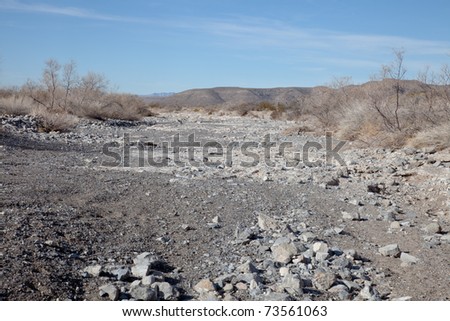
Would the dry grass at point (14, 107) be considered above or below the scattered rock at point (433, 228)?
above

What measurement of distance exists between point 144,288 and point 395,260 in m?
2.61

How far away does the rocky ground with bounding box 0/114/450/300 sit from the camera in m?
4.17

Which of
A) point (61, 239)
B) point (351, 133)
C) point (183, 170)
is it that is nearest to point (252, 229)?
point (61, 239)

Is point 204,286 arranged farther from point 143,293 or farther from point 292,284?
point 292,284

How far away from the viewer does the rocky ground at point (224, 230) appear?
13.7 ft

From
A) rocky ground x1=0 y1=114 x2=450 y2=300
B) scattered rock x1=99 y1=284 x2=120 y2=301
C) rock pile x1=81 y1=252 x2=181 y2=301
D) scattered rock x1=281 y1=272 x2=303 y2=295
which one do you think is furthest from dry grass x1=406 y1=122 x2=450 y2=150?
scattered rock x1=99 y1=284 x2=120 y2=301

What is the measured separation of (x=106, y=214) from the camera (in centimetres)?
634

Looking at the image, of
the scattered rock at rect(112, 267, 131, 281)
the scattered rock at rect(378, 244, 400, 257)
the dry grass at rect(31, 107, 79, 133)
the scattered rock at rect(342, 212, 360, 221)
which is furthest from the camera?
the dry grass at rect(31, 107, 79, 133)

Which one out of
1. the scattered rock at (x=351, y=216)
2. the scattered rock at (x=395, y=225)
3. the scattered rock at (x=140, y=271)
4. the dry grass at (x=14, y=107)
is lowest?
the scattered rock at (x=140, y=271)

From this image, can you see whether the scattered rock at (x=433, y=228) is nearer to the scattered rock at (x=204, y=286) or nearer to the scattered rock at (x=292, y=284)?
the scattered rock at (x=292, y=284)

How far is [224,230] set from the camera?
19.6 feet

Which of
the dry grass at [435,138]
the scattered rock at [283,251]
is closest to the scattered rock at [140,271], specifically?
the scattered rock at [283,251]

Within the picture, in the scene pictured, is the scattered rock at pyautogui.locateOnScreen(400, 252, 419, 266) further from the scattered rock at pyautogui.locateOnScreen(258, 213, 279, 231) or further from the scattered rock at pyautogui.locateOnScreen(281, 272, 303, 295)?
the scattered rock at pyautogui.locateOnScreen(258, 213, 279, 231)

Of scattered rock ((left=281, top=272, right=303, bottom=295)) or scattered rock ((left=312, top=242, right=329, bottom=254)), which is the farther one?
scattered rock ((left=312, top=242, right=329, bottom=254))
